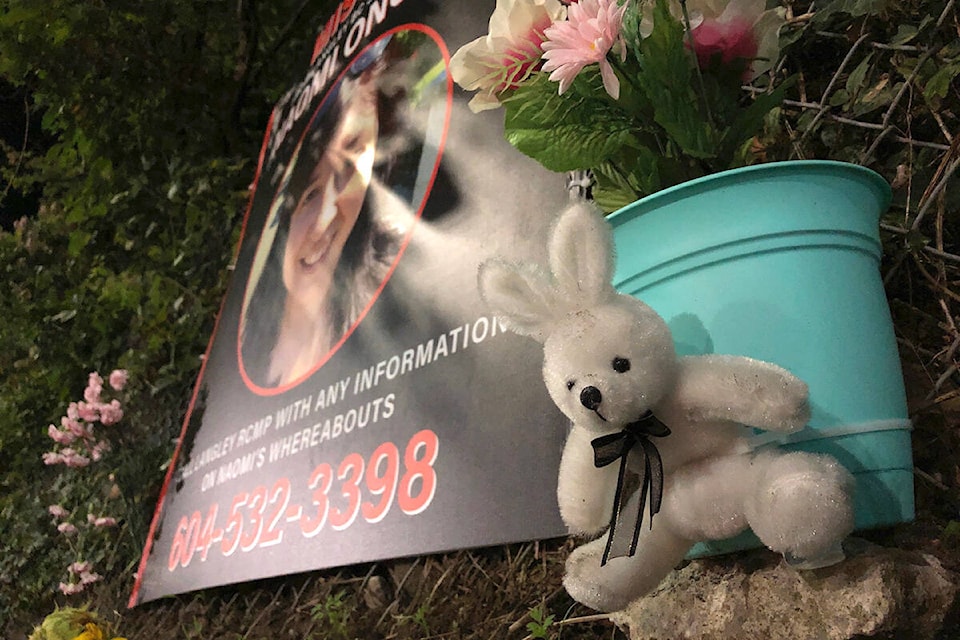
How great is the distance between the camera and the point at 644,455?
565mm

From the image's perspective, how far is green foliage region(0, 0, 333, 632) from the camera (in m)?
2.29

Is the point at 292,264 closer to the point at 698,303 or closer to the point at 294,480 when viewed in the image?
the point at 294,480

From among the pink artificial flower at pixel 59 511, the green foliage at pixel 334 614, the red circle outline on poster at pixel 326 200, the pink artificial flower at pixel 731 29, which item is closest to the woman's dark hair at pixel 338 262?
the red circle outline on poster at pixel 326 200

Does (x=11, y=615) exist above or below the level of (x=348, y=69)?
below

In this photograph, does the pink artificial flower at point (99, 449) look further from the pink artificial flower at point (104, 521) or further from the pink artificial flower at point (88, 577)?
the pink artificial flower at point (88, 577)

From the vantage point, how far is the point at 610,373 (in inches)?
20.6

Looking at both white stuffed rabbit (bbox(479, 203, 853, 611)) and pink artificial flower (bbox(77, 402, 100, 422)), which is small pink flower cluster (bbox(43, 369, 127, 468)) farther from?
white stuffed rabbit (bbox(479, 203, 853, 611))

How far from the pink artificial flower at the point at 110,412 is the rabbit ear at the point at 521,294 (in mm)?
1898

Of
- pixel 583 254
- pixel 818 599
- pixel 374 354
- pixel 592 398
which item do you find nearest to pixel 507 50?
pixel 583 254

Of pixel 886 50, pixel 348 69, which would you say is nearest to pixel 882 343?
pixel 886 50

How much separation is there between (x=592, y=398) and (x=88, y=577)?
6.47 ft

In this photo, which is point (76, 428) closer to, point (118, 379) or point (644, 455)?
point (118, 379)

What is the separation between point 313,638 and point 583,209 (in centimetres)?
93

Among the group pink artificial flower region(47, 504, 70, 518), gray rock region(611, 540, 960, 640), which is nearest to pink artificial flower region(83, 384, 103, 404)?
pink artificial flower region(47, 504, 70, 518)
